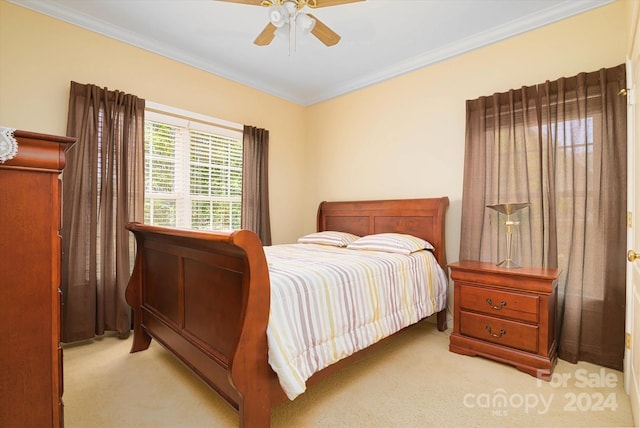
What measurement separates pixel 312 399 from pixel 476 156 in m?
2.49

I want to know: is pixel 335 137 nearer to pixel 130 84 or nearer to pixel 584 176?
pixel 130 84

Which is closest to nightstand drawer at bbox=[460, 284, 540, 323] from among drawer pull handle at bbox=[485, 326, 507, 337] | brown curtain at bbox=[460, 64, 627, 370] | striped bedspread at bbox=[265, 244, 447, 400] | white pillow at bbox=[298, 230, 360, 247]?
drawer pull handle at bbox=[485, 326, 507, 337]

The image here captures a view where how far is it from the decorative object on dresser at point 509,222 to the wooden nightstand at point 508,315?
11 centimetres

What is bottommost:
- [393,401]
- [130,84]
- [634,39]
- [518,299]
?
[393,401]

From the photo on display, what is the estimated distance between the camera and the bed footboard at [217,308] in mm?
1431

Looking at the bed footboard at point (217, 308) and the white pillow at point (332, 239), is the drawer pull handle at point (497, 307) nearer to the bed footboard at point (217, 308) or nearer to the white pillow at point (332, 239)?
the white pillow at point (332, 239)

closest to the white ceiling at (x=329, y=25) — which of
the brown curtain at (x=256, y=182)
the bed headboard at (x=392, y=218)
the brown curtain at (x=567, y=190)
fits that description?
the brown curtain at (x=567, y=190)

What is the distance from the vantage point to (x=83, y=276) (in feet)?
8.70

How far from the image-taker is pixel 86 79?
2764mm

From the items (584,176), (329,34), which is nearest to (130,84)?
→ (329,34)

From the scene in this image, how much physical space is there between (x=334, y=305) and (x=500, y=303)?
1.38 meters

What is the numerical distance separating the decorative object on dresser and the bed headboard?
58 centimetres

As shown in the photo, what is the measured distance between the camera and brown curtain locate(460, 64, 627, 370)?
2.26 metres

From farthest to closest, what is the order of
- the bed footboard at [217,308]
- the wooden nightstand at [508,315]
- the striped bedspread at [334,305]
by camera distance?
the wooden nightstand at [508,315] < the striped bedspread at [334,305] < the bed footboard at [217,308]
